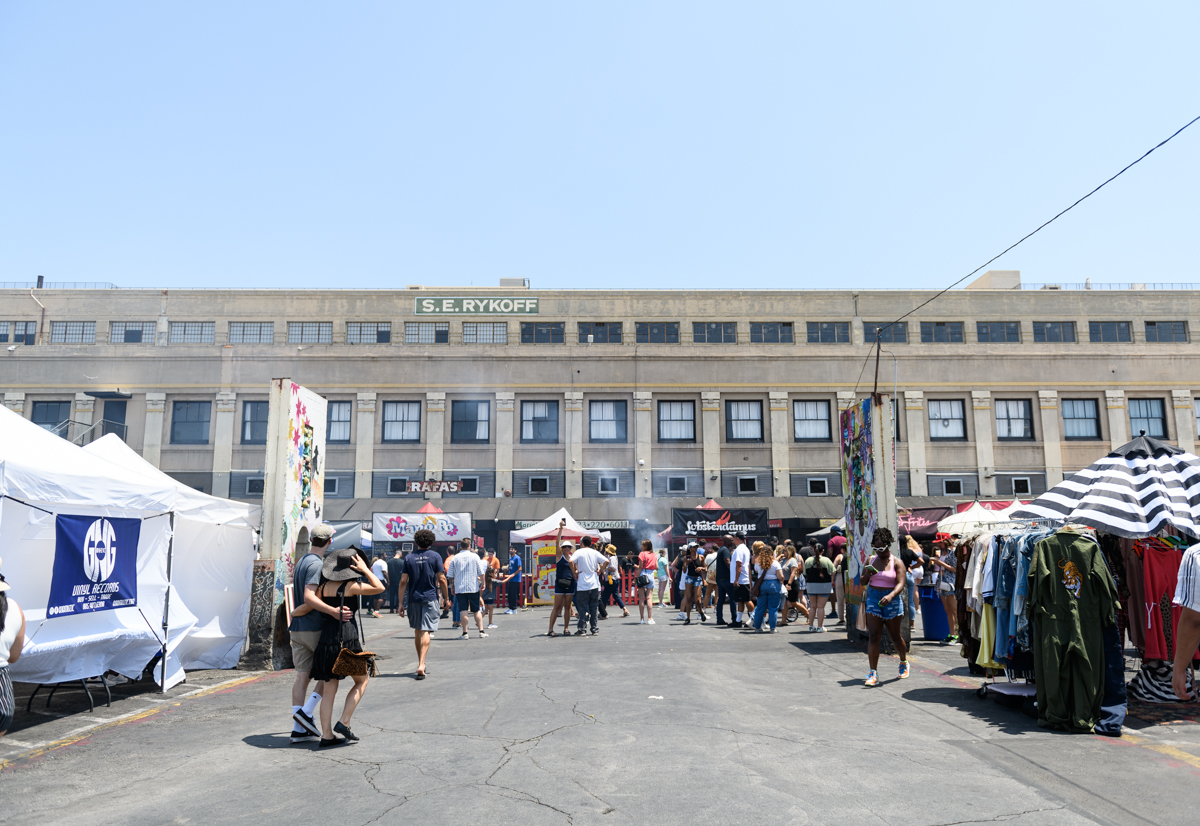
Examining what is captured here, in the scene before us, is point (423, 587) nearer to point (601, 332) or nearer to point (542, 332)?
point (542, 332)

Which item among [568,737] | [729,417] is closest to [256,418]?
[729,417]

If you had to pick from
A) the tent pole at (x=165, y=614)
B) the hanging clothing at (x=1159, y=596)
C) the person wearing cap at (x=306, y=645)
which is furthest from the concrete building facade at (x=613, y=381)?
the person wearing cap at (x=306, y=645)

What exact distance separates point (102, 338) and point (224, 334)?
16.5 ft

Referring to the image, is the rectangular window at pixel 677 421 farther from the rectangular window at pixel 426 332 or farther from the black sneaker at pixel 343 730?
the black sneaker at pixel 343 730

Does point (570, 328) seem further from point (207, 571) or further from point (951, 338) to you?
point (207, 571)

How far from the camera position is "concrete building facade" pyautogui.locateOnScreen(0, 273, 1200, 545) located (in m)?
34.8

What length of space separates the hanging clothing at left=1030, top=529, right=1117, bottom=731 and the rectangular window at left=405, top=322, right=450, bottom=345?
1199 inches

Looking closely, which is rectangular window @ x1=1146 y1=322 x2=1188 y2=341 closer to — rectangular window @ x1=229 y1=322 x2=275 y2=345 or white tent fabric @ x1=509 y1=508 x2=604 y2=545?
white tent fabric @ x1=509 y1=508 x2=604 y2=545

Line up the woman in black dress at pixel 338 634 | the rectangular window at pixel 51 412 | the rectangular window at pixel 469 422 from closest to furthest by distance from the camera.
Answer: the woman in black dress at pixel 338 634
the rectangular window at pixel 51 412
the rectangular window at pixel 469 422

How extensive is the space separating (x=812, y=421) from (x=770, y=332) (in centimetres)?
409

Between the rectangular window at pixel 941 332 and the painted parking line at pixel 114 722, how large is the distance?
31.0 meters

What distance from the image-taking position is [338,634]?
7.12m

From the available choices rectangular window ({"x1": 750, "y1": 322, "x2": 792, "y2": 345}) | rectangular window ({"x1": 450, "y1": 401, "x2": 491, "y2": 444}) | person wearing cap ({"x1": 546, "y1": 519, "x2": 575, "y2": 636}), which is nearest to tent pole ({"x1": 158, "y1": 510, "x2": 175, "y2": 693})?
person wearing cap ({"x1": 546, "y1": 519, "x2": 575, "y2": 636})

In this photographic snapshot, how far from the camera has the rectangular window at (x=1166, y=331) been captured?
3631cm
